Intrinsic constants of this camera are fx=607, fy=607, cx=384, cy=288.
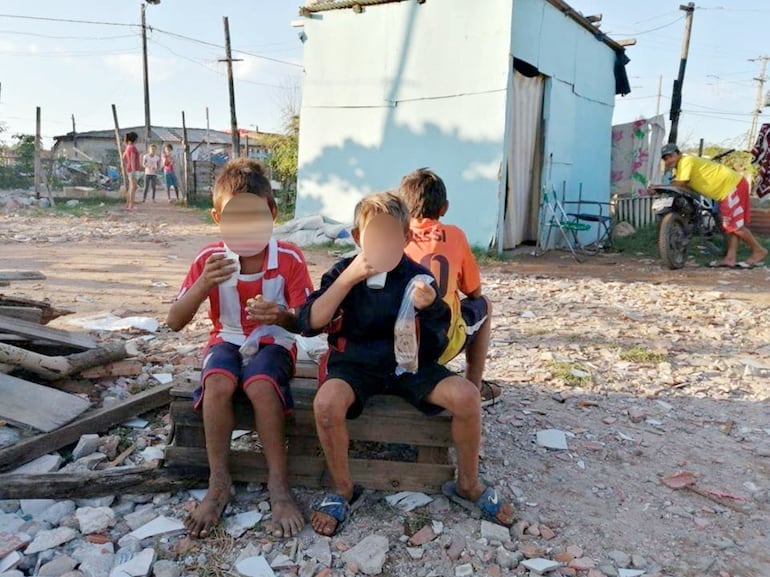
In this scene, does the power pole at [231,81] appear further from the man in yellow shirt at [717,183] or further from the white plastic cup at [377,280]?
the white plastic cup at [377,280]

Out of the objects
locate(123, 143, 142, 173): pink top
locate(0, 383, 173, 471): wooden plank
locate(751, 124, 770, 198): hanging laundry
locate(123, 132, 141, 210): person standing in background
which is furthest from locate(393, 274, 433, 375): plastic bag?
locate(123, 143, 142, 173): pink top

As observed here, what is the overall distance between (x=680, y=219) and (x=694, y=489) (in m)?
6.38

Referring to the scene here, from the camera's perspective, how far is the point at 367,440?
7.78 ft

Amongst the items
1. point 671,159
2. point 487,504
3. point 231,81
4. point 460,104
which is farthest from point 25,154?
point 487,504

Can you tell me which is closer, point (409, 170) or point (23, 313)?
point (23, 313)

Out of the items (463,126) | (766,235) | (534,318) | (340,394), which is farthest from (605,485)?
(766,235)

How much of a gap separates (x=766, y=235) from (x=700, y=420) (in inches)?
363

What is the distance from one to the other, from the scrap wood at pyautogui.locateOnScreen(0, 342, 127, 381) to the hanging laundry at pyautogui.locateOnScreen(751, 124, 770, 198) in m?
12.1

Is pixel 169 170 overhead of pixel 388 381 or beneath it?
overhead

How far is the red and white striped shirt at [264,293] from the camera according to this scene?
94.3 inches

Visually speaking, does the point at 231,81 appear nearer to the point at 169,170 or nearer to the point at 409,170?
the point at 169,170

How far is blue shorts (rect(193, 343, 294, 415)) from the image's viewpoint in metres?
2.24

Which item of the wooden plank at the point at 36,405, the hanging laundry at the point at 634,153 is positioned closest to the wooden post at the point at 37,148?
the hanging laundry at the point at 634,153

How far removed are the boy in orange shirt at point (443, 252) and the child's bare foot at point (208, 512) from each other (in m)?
1.01
